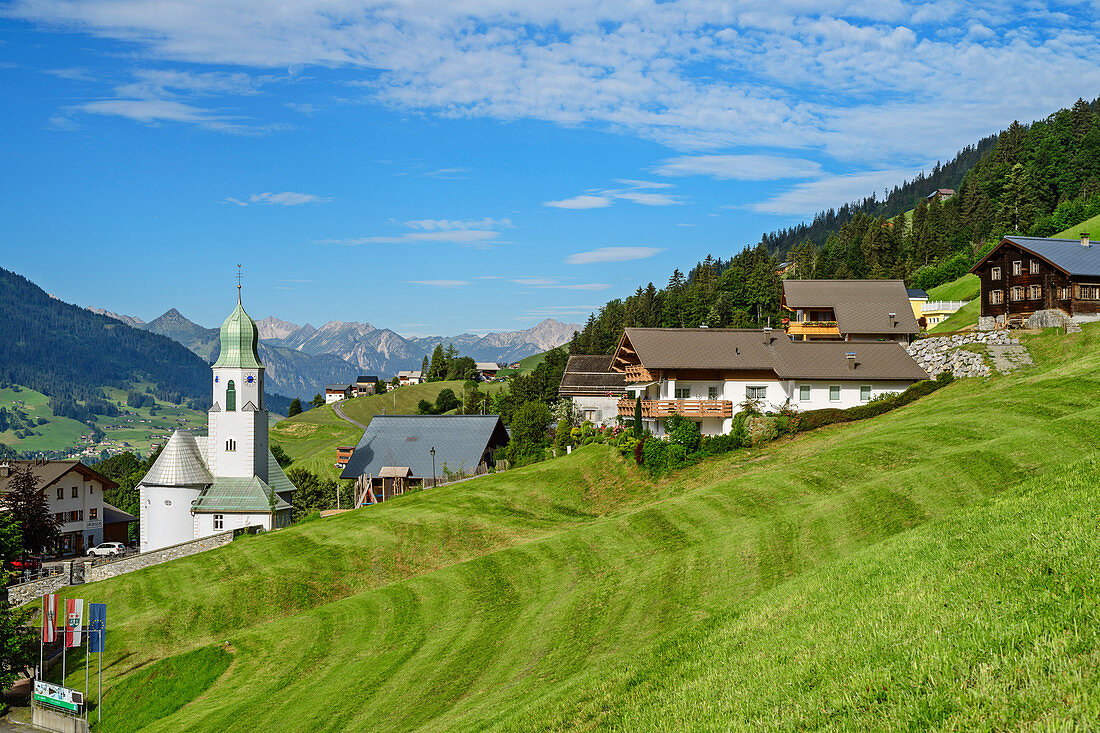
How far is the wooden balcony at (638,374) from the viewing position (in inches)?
2016

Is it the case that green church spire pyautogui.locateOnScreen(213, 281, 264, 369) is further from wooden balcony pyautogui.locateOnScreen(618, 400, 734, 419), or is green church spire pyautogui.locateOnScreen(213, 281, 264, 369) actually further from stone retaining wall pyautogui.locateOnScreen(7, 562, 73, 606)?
wooden balcony pyautogui.locateOnScreen(618, 400, 734, 419)

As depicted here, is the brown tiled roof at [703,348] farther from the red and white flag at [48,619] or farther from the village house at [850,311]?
the red and white flag at [48,619]

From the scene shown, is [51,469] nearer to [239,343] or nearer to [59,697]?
[239,343]

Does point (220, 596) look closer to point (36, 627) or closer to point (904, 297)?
point (36, 627)

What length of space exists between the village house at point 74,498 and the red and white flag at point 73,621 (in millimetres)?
52187

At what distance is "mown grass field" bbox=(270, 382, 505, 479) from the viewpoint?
128m

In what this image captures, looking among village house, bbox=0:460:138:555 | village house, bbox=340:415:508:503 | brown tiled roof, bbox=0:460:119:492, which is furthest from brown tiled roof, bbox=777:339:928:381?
brown tiled roof, bbox=0:460:119:492

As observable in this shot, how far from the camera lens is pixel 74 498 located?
3270 inches

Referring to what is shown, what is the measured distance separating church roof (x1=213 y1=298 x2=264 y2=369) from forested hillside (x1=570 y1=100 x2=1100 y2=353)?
7670cm

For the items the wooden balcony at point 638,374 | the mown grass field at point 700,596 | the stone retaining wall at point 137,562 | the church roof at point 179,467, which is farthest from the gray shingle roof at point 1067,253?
the church roof at point 179,467

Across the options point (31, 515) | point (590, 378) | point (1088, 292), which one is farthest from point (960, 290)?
point (31, 515)

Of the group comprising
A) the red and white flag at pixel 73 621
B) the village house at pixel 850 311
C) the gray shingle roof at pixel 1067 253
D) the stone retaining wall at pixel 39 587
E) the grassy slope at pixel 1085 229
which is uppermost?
the grassy slope at pixel 1085 229

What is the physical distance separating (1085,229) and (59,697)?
10897cm

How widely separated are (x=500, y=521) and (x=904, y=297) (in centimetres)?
4083
